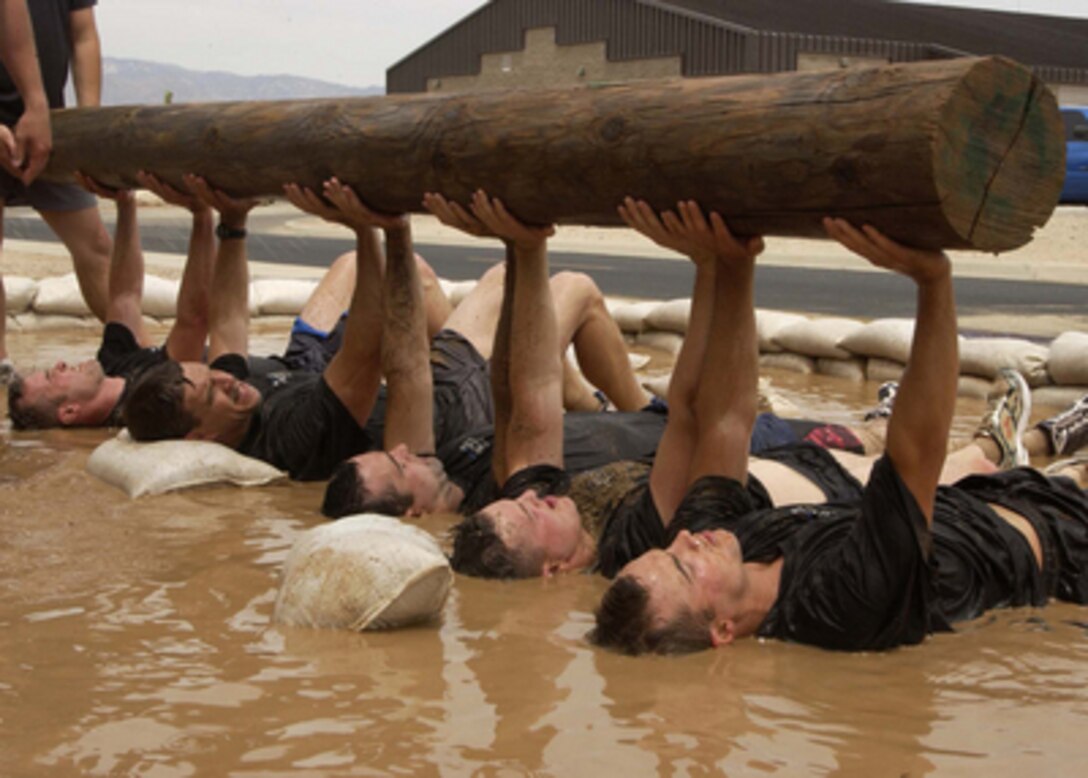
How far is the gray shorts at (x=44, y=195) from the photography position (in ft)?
20.4

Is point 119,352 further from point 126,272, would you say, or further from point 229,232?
point 229,232

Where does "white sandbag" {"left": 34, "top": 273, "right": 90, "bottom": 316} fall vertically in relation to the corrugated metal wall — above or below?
below

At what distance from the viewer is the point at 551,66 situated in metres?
29.1

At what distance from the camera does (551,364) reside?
4367 mm

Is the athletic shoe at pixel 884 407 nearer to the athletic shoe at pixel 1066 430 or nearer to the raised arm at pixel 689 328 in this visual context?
the athletic shoe at pixel 1066 430

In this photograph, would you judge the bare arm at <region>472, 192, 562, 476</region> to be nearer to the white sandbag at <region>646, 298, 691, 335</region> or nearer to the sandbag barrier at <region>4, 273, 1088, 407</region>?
the sandbag barrier at <region>4, 273, 1088, 407</region>

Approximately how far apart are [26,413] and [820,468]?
3324 mm

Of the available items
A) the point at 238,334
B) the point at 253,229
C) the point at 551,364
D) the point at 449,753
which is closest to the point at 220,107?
the point at 238,334

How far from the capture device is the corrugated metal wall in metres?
24.7

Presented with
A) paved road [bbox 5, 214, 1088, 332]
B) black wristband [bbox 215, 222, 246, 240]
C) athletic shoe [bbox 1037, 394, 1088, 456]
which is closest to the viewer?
athletic shoe [bbox 1037, 394, 1088, 456]

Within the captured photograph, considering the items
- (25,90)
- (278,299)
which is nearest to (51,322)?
(278,299)

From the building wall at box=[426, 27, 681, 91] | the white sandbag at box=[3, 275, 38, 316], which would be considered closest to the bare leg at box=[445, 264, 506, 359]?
the white sandbag at box=[3, 275, 38, 316]

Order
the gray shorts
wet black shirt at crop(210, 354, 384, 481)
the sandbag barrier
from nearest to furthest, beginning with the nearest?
wet black shirt at crop(210, 354, 384, 481) < the gray shorts < the sandbag barrier

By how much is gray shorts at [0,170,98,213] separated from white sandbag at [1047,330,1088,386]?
166 inches
